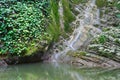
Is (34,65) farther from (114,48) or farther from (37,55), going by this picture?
(114,48)

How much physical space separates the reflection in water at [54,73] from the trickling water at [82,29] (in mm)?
1085

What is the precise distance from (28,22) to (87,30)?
2396mm

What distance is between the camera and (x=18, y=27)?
1007cm

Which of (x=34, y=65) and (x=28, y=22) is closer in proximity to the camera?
(x=34, y=65)

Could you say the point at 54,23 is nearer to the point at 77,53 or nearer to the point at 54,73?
the point at 77,53

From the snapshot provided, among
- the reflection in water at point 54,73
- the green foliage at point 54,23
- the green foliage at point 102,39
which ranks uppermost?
the green foliage at point 54,23

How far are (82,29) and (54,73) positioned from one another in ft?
12.4

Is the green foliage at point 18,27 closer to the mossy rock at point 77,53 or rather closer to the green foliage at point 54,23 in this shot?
the green foliage at point 54,23

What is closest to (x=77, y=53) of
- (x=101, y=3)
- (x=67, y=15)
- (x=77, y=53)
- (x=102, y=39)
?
(x=77, y=53)

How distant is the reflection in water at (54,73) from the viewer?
7305 millimetres

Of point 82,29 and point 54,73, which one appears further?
point 82,29

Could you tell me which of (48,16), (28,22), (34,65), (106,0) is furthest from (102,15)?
(34,65)

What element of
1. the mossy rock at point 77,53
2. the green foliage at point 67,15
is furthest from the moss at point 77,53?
the green foliage at point 67,15

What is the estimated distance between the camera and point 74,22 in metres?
11.7
